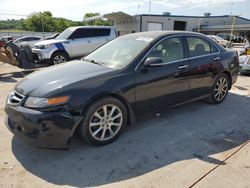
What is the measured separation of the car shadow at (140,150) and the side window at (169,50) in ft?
3.66

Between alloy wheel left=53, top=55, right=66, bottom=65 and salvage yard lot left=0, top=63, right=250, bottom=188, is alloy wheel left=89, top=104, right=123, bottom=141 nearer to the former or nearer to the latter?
salvage yard lot left=0, top=63, right=250, bottom=188

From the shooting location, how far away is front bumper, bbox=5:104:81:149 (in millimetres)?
2975

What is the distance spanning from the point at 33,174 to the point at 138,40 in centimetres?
264

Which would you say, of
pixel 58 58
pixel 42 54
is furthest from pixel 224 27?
pixel 42 54

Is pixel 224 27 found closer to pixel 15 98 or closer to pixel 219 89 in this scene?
pixel 219 89

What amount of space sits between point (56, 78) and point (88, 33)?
8256 millimetres

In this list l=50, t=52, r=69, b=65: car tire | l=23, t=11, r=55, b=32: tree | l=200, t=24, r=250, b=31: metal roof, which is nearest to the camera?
l=50, t=52, r=69, b=65: car tire

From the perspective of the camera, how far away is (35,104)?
10.0 ft

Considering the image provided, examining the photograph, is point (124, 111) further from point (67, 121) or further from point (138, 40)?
point (138, 40)

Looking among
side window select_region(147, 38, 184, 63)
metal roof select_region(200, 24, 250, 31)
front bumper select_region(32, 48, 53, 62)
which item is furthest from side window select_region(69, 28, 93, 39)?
metal roof select_region(200, 24, 250, 31)

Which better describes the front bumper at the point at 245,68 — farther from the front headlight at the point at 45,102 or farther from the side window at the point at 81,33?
the front headlight at the point at 45,102

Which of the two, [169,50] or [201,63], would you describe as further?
[201,63]

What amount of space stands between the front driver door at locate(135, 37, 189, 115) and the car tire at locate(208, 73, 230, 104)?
0.95 m

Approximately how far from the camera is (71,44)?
10.6 meters
